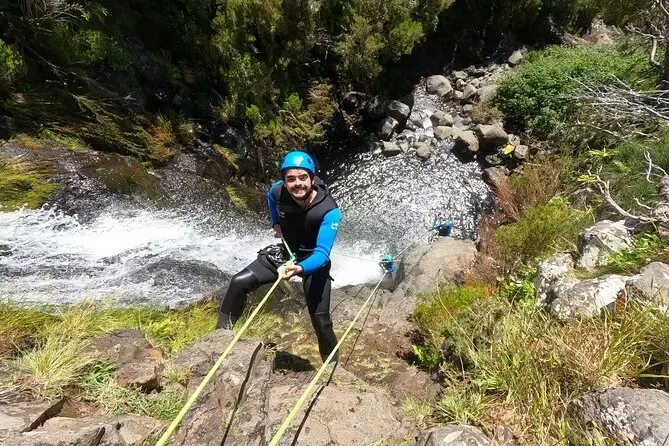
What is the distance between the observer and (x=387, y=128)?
1205cm

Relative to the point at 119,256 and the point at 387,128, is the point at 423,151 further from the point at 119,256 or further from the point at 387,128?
the point at 119,256

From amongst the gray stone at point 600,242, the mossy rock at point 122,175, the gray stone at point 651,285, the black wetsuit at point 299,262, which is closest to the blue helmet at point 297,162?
the black wetsuit at point 299,262

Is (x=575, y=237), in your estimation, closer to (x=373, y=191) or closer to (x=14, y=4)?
(x=373, y=191)

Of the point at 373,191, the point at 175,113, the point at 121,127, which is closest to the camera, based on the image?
the point at 121,127

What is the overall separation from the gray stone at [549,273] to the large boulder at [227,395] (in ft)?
8.72

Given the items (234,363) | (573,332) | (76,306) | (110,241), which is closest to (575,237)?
(573,332)

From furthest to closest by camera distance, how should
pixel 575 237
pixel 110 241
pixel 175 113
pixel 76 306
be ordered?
1. pixel 175 113
2. pixel 110 241
3. pixel 575 237
4. pixel 76 306

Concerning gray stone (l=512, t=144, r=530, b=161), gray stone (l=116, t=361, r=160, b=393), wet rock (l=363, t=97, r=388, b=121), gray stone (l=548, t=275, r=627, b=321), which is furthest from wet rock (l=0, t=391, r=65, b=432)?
wet rock (l=363, t=97, r=388, b=121)

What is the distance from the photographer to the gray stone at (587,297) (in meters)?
3.26

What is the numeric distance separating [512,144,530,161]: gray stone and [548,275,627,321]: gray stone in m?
7.49

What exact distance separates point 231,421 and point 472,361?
6.51 feet

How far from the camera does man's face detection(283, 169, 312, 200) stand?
3.38m

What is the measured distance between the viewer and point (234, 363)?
116 inches

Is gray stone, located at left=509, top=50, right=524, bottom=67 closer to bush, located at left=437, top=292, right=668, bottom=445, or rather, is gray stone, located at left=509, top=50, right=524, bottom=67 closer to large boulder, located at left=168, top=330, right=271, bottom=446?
bush, located at left=437, top=292, right=668, bottom=445
